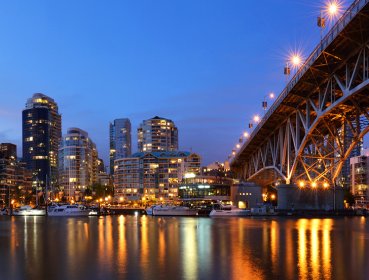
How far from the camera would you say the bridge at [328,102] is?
48.4 m

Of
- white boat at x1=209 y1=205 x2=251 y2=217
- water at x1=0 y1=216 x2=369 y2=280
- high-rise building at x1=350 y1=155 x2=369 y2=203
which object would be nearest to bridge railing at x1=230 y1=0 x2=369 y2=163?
water at x1=0 y1=216 x2=369 y2=280

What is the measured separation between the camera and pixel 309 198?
92625mm

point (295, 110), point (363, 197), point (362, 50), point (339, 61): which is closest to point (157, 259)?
point (362, 50)

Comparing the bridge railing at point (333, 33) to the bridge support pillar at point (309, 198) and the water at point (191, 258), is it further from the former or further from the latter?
the bridge support pillar at point (309, 198)

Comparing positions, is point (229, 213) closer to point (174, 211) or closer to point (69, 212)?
point (174, 211)

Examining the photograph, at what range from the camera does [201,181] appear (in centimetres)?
16675

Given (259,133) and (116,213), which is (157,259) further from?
(116,213)

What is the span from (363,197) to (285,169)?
93.5 metres

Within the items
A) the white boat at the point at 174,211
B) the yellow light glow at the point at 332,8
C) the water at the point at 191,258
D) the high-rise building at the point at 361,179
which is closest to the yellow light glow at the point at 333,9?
the yellow light glow at the point at 332,8

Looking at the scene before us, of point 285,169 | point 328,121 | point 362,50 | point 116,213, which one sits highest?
point 362,50

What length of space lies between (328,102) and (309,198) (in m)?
30.5

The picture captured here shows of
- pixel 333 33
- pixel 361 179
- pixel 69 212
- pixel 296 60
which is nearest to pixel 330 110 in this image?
pixel 333 33

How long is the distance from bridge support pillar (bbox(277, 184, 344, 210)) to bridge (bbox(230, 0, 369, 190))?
1810 mm

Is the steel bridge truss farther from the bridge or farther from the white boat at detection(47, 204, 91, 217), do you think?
the white boat at detection(47, 204, 91, 217)
